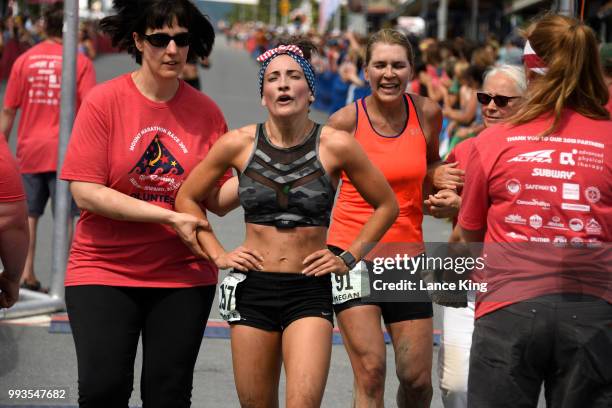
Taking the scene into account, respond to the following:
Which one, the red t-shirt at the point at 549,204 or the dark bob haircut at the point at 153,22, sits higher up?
the dark bob haircut at the point at 153,22

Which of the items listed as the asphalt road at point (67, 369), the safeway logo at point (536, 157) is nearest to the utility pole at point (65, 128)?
the asphalt road at point (67, 369)

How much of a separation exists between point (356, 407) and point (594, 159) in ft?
6.88

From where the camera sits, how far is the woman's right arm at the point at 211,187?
15.1 ft

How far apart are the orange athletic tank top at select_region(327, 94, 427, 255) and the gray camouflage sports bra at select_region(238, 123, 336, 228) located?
0.89 metres

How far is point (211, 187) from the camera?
4.71m

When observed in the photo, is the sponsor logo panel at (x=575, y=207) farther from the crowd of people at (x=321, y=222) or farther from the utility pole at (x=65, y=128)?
the utility pole at (x=65, y=128)

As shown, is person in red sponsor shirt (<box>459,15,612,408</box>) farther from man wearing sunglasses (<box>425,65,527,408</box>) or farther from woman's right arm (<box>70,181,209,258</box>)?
woman's right arm (<box>70,181,209,258</box>)

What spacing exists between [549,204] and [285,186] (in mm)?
1218

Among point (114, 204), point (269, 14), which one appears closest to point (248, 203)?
point (114, 204)

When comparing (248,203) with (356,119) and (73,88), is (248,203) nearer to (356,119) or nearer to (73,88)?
(356,119)

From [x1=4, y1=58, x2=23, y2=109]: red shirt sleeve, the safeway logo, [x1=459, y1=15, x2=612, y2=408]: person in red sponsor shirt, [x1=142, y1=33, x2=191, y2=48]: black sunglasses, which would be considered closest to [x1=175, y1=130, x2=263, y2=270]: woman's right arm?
[x1=142, y1=33, x2=191, y2=48]: black sunglasses

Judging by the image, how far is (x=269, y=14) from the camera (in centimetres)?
15238

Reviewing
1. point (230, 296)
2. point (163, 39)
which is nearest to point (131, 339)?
point (230, 296)

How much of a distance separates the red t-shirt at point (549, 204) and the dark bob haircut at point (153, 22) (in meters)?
1.57
